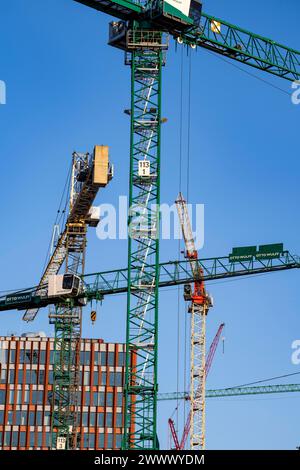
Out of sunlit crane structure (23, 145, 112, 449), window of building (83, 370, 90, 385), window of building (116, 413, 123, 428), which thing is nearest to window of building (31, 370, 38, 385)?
window of building (83, 370, 90, 385)

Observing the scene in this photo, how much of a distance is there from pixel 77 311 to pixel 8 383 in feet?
225

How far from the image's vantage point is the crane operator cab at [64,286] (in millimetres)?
124500

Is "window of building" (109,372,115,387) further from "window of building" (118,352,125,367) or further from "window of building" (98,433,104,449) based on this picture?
"window of building" (98,433,104,449)

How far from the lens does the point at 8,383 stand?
643 ft

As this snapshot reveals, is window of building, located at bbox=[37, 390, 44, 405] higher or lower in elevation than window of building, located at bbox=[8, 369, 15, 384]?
lower

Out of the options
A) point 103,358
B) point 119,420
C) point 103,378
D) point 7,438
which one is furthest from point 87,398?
point 7,438

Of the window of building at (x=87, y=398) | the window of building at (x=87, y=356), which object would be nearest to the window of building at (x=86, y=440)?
the window of building at (x=87, y=398)

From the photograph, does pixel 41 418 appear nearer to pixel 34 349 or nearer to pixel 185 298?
pixel 34 349

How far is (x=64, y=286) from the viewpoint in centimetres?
12506

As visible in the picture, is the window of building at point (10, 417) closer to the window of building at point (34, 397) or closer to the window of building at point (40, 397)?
the window of building at point (34, 397)

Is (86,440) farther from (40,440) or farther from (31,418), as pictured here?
(31,418)

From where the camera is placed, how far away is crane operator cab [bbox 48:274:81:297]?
124 m
